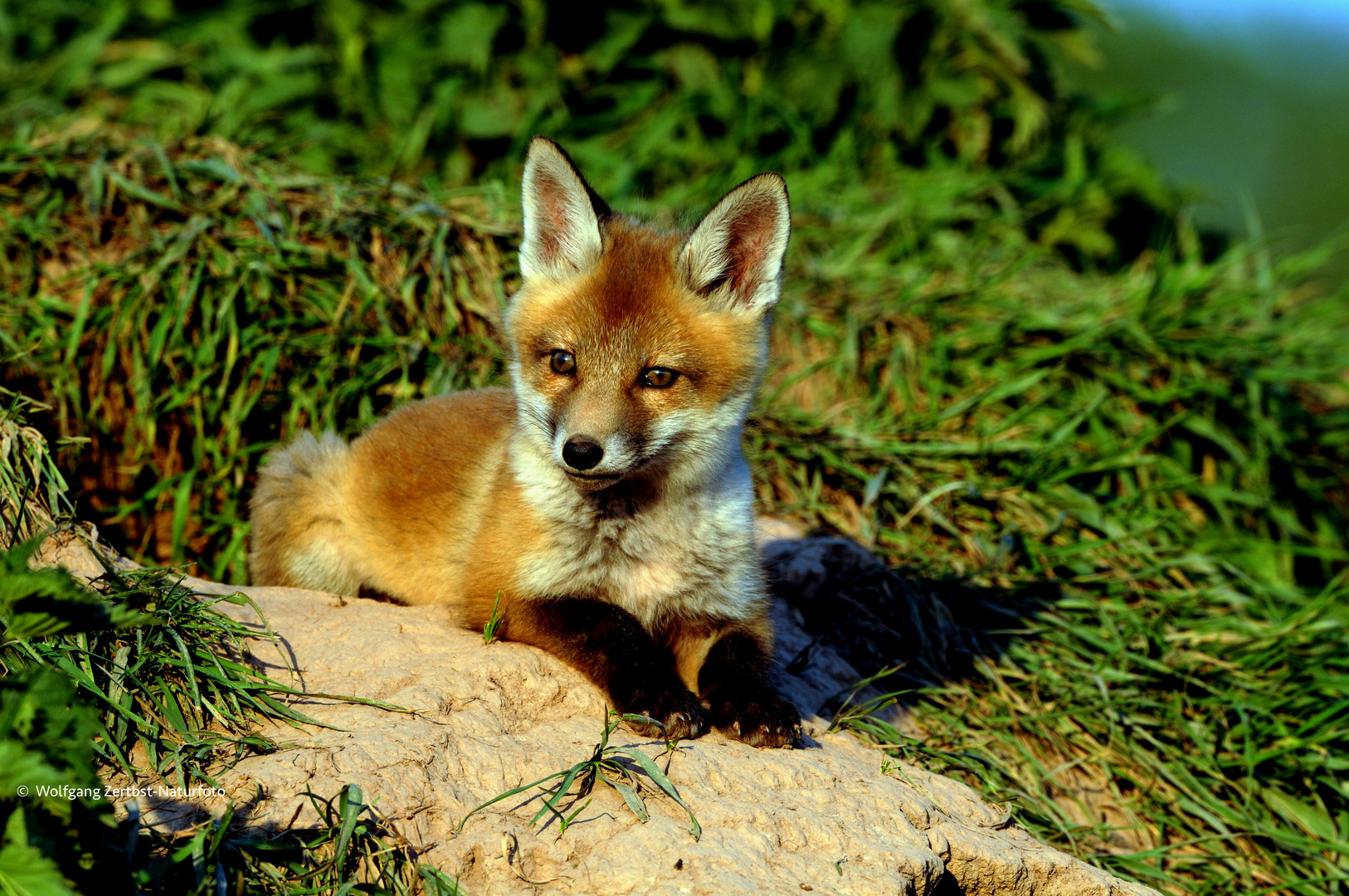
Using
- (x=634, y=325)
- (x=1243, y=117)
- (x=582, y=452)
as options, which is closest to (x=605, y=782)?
(x=582, y=452)

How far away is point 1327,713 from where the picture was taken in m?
3.91

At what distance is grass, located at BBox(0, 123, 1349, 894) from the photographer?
3.90 m

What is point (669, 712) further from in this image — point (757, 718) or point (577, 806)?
point (577, 806)

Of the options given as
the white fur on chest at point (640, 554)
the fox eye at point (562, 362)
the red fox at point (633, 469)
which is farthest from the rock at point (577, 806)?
the fox eye at point (562, 362)

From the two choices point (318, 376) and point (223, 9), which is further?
point (223, 9)

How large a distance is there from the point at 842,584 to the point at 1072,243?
4.19 meters

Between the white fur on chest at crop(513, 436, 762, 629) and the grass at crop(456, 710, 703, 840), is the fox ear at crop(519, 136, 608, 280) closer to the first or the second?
the white fur on chest at crop(513, 436, 762, 629)

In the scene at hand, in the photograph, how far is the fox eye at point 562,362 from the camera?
3.04m

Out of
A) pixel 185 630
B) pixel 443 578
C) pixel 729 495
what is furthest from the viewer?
pixel 443 578

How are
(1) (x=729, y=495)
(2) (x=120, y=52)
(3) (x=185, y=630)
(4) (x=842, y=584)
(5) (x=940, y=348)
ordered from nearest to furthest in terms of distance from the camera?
(3) (x=185, y=630) → (1) (x=729, y=495) → (4) (x=842, y=584) → (5) (x=940, y=348) → (2) (x=120, y=52)

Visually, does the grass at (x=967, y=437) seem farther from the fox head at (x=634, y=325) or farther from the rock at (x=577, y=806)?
the fox head at (x=634, y=325)

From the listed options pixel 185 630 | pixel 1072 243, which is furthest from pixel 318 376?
pixel 1072 243

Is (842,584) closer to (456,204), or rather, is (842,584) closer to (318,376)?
(318,376)

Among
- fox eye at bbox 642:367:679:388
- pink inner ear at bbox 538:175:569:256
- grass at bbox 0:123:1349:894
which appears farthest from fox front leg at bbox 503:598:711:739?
pink inner ear at bbox 538:175:569:256
